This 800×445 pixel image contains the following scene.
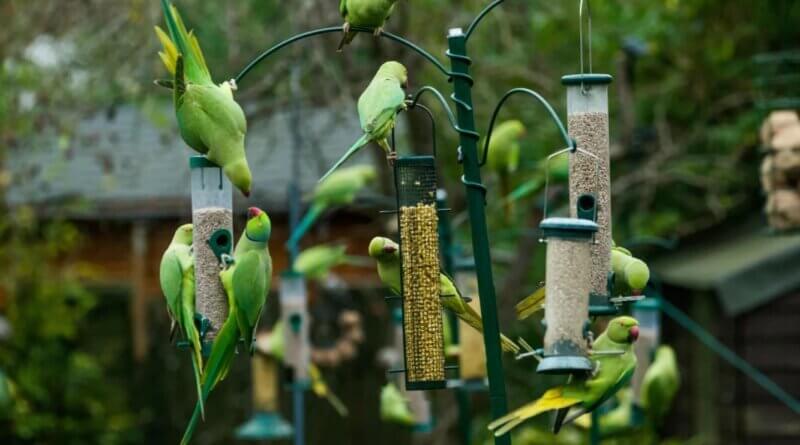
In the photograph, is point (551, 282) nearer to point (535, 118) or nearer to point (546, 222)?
point (546, 222)

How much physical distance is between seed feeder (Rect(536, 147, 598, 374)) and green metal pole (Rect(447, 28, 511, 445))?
290 mm

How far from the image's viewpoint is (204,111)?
3.91m

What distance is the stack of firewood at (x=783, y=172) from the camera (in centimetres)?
736

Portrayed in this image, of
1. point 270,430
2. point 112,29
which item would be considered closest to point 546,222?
point 270,430

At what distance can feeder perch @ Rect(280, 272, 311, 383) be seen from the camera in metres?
8.15

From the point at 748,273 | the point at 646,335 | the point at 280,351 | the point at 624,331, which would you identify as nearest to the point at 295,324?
the point at 280,351

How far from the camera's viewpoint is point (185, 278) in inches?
163

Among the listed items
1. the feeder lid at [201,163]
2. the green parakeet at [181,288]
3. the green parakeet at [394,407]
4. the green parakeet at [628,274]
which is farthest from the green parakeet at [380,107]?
the green parakeet at [394,407]

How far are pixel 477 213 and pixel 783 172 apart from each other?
369 cm

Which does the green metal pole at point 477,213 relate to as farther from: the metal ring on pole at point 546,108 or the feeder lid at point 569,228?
the feeder lid at point 569,228

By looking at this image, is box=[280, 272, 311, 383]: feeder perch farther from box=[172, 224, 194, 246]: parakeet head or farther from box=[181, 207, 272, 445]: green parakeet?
box=[181, 207, 272, 445]: green parakeet

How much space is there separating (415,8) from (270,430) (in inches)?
137

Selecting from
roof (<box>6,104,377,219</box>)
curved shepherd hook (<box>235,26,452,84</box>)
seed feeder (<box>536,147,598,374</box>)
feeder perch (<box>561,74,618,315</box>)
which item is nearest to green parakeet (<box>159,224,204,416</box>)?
curved shepherd hook (<box>235,26,452,84</box>)

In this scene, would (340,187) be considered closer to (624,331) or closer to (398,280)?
(398,280)
